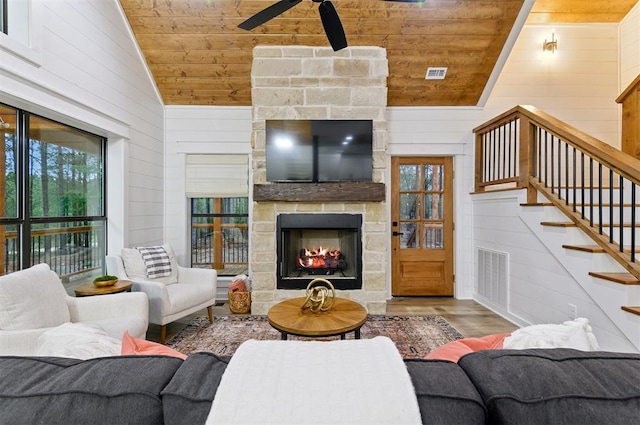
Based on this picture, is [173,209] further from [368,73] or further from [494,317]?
[494,317]

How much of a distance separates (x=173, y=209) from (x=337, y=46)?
9.80 feet

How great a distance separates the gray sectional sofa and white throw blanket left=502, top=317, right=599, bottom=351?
1.60 feet

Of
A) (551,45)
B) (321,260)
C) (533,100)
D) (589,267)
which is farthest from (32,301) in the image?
(551,45)

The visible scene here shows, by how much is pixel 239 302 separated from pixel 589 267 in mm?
3201

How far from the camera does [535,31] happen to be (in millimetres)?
4293

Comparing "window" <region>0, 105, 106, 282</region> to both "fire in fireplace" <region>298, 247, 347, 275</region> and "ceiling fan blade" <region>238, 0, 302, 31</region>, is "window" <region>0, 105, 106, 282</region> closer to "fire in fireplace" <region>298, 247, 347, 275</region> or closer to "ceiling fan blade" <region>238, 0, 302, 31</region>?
"ceiling fan blade" <region>238, 0, 302, 31</region>

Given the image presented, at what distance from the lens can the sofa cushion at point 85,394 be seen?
0.55 metres

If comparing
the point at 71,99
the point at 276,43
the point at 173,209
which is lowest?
the point at 173,209

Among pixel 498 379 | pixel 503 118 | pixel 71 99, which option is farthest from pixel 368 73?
pixel 498 379

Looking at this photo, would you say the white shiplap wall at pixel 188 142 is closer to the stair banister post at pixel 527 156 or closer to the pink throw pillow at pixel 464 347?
the stair banister post at pixel 527 156

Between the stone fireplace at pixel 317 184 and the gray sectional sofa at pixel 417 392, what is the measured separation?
A: 9.83 feet

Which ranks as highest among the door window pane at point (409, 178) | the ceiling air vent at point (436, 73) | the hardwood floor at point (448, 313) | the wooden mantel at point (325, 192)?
the ceiling air vent at point (436, 73)

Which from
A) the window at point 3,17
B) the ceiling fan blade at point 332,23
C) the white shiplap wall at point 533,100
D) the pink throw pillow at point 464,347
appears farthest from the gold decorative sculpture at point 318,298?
the window at point 3,17

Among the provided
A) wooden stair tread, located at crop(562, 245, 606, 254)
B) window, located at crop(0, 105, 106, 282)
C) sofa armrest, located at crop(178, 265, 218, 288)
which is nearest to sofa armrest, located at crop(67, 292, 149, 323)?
window, located at crop(0, 105, 106, 282)
